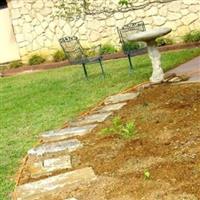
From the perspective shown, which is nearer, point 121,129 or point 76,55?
point 121,129

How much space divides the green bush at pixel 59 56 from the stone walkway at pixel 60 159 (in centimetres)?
572

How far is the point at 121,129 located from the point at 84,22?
806 centimetres

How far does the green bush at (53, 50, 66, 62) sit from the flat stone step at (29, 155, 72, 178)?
832 centimetres

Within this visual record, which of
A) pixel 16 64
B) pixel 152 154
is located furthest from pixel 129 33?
pixel 152 154

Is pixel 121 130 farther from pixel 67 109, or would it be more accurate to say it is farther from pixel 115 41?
pixel 115 41

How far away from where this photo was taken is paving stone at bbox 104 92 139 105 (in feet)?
27.2

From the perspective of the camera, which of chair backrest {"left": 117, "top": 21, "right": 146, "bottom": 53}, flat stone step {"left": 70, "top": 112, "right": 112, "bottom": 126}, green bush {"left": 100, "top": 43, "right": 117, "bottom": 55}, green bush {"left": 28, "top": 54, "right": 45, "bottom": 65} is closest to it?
flat stone step {"left": 70, "top": 112, "right": 112, "bottom": 126}

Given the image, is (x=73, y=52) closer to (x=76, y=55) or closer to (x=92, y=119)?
(x=76, y=55)

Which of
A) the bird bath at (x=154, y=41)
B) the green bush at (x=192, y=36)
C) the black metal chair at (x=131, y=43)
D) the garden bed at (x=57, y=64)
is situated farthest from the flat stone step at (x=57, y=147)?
the green bush at (x=192, y=36)

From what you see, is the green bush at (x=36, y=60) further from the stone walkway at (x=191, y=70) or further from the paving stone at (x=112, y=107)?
the paving stone at (x=112, y=107)

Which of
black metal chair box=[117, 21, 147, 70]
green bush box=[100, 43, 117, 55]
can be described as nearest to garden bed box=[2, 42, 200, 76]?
green bush box=[100, 43, 117, 55]

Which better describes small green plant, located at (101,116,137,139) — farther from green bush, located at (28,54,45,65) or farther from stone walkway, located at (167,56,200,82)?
green bush, located at (28,54,45,65)

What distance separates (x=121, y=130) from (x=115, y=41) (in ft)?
25.2

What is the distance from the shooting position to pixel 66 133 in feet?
23.0
